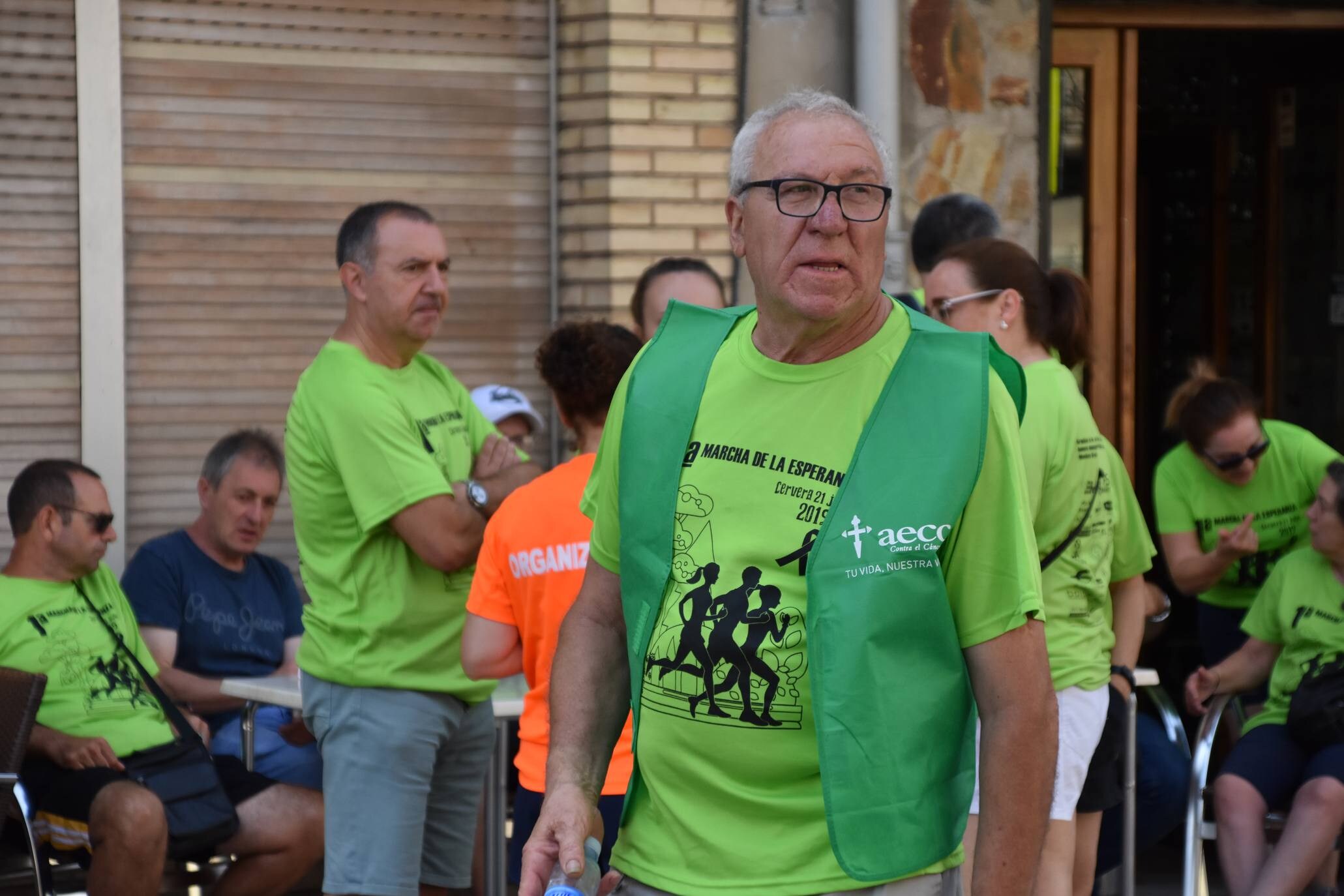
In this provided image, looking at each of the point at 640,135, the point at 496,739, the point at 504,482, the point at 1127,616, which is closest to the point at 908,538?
the point at 504,482

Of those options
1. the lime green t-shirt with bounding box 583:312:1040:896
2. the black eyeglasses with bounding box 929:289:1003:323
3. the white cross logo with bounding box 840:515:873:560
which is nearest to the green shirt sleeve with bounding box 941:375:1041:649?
the lime green t-shirt with bounding box 583:312:1040:896

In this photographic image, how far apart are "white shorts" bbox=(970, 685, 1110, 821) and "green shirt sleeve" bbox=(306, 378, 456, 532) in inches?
55.4

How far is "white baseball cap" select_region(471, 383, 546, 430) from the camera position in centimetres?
594

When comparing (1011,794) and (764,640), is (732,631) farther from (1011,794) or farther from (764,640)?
(1011,794)

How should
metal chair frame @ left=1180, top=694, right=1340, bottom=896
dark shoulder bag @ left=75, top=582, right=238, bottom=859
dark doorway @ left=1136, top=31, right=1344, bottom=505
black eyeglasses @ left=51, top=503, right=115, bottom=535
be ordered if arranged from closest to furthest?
dark shoulder bag @ left=75, top=582, right=238, bottom=859 < black eyeglasses @ left=51, top=503, right=115, bottom=535 < metal chair frame @ left=1180, top=694, right=1340, bottom=896 < dark doorway @ left=1136, top=31, right=1344, bottom=505

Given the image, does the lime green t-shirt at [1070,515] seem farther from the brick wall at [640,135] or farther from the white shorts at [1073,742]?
the brick wall at [640,135]

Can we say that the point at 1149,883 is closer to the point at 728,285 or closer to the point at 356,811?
the point at 728,285

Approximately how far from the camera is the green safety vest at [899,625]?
6.68 ft

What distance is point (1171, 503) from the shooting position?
582 centimetres

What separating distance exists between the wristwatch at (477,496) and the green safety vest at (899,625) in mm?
1907

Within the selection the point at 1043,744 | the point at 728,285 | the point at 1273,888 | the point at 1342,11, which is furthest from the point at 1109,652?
the point at 1342,11

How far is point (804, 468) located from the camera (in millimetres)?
2121

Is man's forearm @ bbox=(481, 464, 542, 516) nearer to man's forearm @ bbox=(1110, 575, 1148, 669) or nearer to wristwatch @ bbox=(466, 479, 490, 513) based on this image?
wristwatch @ bbox=(466, 479, 490, 513)

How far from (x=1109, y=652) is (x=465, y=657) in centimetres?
156
